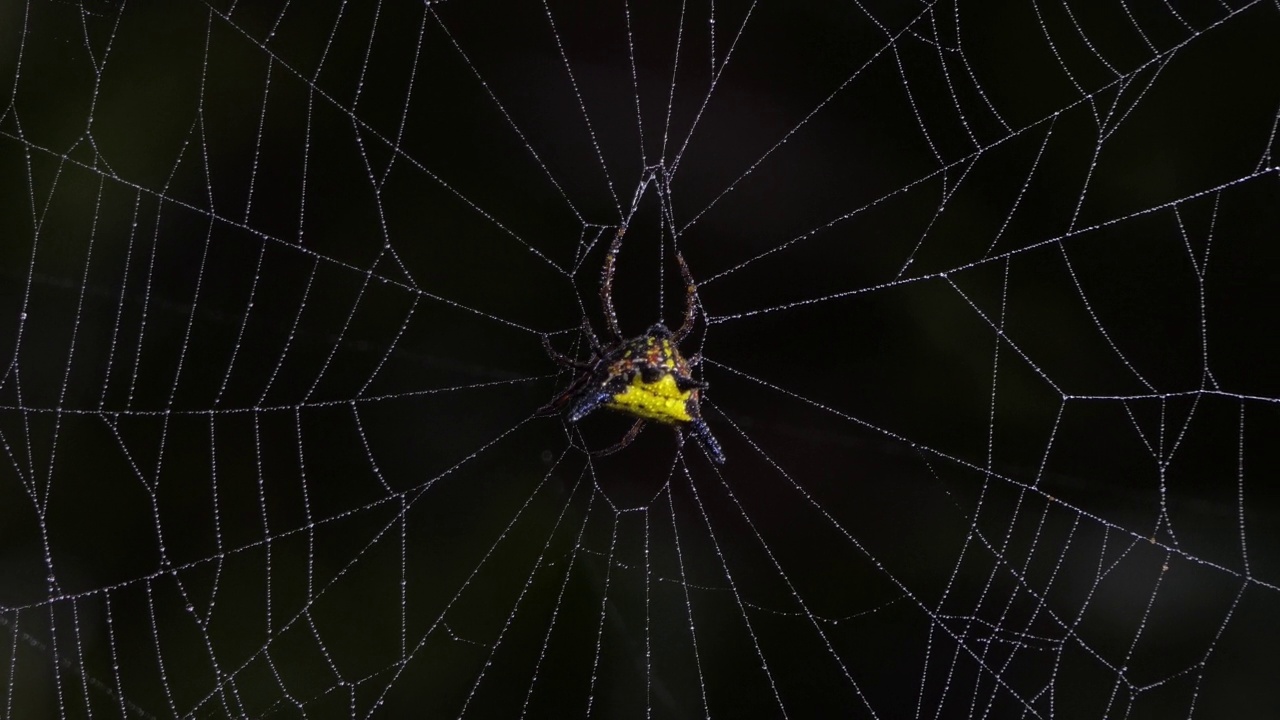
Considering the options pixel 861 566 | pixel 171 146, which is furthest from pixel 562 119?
pixel 861 566

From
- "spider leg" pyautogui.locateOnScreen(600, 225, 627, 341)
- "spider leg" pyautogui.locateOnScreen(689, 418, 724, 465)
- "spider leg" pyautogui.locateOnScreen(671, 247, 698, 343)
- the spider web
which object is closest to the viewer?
"spider leg" pyautogui.locateOnScreen(600, 225, 627, 341)

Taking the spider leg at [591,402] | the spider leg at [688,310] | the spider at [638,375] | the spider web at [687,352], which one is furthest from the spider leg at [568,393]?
the spider web at [687,352]

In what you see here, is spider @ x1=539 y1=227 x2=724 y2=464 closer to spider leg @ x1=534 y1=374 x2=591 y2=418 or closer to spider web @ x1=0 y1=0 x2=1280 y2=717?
spider leg @ x1=534 y1=374 x2=591 y2=418

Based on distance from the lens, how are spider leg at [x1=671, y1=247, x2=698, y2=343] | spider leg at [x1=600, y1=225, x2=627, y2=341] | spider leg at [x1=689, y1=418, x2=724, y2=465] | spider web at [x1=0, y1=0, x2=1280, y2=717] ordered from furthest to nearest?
spider web at [x1=0, y1=0, x2=1280, y2=717] → spider leg at [x1=689, y1=418, x2=724, y2=465] → spider leg at [x1=671, y1=247, x2=698, y2=343] → spider leg at [x1=600, y1=225, x2=627, y2=341]

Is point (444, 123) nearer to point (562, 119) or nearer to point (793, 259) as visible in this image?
point (562, 119)

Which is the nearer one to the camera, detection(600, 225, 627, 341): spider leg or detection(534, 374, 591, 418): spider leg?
detection(600, 225, 627, 341): spider leg

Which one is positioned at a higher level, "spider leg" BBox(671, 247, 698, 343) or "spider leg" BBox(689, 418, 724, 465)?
"spider leg" BBox(671, 247, 698, 343)

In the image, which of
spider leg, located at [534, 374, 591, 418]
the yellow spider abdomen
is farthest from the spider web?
the yellow spider abdomen

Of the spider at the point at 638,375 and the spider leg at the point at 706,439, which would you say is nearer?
the spider at the point at 638,375

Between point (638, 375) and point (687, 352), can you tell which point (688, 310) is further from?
point (687, 352)

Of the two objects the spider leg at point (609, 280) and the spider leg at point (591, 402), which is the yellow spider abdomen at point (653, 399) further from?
the spider leg at point (609, 280)
